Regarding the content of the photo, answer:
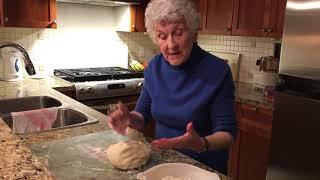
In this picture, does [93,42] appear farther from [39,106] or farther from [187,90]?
[187,90]

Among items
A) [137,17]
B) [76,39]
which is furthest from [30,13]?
[137,17]

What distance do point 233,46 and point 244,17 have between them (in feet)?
1.62

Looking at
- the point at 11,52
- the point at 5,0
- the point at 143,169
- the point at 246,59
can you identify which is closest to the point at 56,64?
the point at 11,52

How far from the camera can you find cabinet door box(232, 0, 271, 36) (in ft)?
7.88

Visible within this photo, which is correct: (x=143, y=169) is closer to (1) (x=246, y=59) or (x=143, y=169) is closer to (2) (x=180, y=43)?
(2) (x=180, y=43)

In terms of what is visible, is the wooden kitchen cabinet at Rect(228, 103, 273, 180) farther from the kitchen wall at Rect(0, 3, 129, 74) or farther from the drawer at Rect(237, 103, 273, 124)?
the kitchen wall at Rect(0, 3, 129, 74)

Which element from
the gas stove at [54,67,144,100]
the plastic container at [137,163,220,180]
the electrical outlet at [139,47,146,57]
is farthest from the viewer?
the electrical outlet at [139,47,146,57]

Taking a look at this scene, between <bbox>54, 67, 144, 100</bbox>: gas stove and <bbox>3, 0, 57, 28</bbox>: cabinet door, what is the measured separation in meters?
0.49

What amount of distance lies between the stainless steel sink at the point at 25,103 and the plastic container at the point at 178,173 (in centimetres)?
128

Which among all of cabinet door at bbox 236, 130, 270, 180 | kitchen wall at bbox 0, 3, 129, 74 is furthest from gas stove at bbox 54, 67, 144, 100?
cabinet door at bbox 236, 130, 270, 180

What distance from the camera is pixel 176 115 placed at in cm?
121

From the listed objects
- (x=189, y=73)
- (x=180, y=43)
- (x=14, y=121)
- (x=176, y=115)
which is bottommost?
(x=14, y=121)

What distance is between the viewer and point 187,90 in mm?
1204

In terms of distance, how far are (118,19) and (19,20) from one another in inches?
41.6
